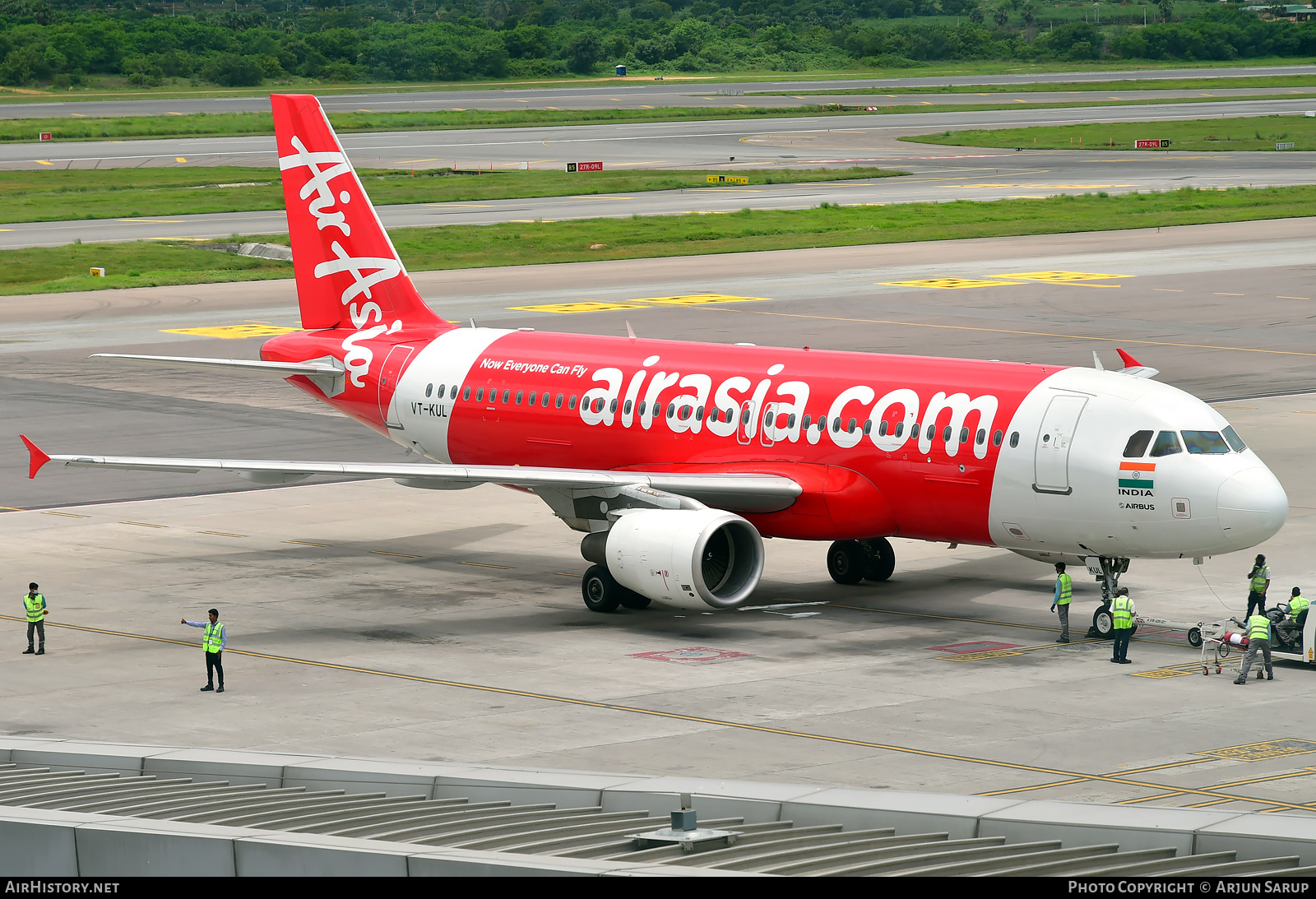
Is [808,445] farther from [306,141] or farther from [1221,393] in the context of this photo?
[1221,393]

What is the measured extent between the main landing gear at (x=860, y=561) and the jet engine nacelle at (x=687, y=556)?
13.3 feet

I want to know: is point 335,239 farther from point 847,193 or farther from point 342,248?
point 847,193

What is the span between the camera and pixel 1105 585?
32.1m

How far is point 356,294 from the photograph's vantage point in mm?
42312

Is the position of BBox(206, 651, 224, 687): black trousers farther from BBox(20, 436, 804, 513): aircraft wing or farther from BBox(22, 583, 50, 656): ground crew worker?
BBox(20, 436, 804, 513): aircraft wing

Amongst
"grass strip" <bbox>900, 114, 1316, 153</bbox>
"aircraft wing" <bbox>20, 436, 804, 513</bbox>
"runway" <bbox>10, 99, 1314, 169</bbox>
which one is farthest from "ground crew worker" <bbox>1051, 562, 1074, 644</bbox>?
"grass strip" <bbox>900, 114, 1316, 153</bbox>

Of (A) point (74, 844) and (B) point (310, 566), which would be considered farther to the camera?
(B) point (310, 566)

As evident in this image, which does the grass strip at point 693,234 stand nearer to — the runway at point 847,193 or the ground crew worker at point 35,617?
the runway at point 847,193

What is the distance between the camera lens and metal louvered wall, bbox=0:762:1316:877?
49.6 ft

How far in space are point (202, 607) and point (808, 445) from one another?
1177 cm

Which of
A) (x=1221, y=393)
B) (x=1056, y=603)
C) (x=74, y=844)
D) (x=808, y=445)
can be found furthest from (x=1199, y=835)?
(x=1221, y=393)

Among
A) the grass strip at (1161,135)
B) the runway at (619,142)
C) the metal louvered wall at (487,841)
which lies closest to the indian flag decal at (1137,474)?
the metal louvered wall at (487,841)

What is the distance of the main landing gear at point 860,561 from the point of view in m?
36.2

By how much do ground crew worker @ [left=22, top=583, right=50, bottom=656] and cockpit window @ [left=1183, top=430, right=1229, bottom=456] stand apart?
63.6 ft
